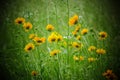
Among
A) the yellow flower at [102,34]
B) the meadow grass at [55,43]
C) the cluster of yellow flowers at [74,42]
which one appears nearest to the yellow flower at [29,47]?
the cluster of yellow flowers at [74,42]

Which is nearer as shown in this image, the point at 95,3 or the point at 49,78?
the point at 49,78

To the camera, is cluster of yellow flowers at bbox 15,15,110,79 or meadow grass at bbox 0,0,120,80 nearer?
cluster of yellow flowers at bbox 15,15,110,79

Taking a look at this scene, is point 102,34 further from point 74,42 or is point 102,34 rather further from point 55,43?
point 55,43

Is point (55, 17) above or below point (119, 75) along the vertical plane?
above

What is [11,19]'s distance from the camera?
7.23 ft

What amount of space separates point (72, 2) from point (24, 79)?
2.49ft

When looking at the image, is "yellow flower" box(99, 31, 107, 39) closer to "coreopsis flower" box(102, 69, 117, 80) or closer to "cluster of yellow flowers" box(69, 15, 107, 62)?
"cluster of yellow flowers" box(69, 15, 107, 62)

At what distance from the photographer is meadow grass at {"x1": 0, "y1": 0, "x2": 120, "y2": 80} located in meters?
2.03

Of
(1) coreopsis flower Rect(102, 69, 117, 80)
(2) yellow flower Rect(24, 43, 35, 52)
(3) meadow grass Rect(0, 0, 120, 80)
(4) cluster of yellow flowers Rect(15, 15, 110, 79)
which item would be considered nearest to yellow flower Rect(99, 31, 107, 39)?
(4) cluster of yellow flowers Rect(15, 15, 110, 79)

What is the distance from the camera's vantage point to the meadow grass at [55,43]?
79.9 inches

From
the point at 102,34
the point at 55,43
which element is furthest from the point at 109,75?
the point at 55,43

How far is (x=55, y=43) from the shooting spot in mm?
2174

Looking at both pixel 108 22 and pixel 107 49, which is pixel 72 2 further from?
pixel 107 49

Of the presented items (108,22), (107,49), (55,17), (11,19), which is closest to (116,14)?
(108,22)
